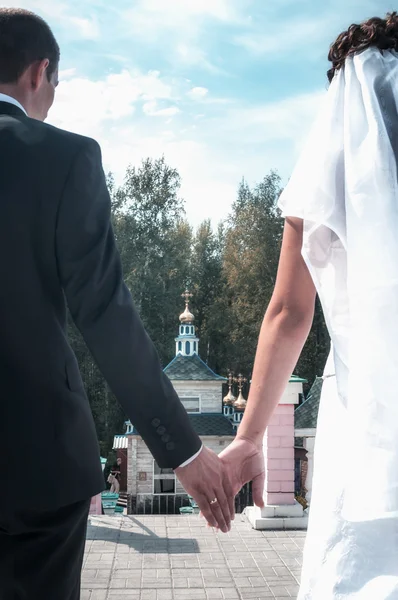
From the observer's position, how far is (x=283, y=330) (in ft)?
6.66

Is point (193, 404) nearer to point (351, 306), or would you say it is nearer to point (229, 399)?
point (229, 399)

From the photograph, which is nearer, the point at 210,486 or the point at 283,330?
the point at 283,330

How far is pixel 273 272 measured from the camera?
105 ft

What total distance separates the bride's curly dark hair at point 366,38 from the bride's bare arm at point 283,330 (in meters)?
0.47

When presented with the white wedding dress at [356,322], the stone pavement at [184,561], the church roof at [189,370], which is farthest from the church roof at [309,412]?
the white wedding dress at [356,322]

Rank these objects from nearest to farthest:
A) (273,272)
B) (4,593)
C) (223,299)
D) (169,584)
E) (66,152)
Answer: (4,593) → (66,152) → (169,584) → (273,272) → (223,299)

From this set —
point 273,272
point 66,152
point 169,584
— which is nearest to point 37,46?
point 66,152

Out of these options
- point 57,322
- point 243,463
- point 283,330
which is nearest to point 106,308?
point 57,322

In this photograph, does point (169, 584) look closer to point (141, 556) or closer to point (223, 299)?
point (141, 556)

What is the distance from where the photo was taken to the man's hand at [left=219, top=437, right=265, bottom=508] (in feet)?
7.32

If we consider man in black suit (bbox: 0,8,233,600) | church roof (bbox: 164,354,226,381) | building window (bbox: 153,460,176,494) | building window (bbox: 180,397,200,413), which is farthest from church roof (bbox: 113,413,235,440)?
man in black suit (bbox: 0,8,233,600)

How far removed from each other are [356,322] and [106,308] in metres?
0.64

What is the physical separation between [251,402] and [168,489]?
78.7 feet

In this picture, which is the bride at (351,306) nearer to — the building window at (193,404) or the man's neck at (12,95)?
the man's neck at (12,95)
